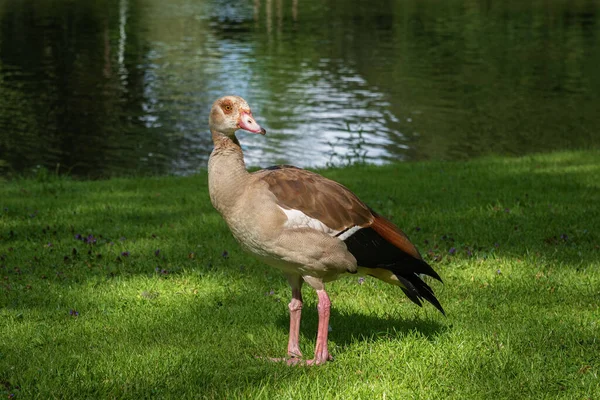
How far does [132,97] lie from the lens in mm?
25109

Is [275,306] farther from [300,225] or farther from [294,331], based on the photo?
[300,225]

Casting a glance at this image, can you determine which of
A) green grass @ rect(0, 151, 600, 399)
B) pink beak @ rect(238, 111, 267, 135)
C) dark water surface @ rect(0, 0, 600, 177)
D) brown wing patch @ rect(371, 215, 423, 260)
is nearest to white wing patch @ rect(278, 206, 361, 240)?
brown wing patch @ rect(371, 215, 423, 260)

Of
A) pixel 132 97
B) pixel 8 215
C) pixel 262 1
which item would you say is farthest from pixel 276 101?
pixel 262 1

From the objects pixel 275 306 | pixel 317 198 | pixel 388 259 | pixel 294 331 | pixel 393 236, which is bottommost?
pixel 275 306

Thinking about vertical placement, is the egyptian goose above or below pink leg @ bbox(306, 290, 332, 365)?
above

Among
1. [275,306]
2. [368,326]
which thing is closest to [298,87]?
[275,306]

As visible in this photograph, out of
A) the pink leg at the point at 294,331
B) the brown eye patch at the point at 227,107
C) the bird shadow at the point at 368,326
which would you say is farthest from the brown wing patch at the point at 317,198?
the bird shadow at the point at 368,326

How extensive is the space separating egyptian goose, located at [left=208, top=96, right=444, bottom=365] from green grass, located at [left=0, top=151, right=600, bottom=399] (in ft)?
1.65

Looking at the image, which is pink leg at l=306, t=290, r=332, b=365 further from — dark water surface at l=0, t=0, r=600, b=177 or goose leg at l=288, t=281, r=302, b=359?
dark water surface at l=0, t=0, r=600, b=177

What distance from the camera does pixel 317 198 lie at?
582 cm

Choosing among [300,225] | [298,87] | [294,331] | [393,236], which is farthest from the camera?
[298,87]

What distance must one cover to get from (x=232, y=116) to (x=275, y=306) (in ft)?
6.85

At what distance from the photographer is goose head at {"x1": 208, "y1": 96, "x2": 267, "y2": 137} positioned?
19.0 ft

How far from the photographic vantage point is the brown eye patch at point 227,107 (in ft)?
19.2
